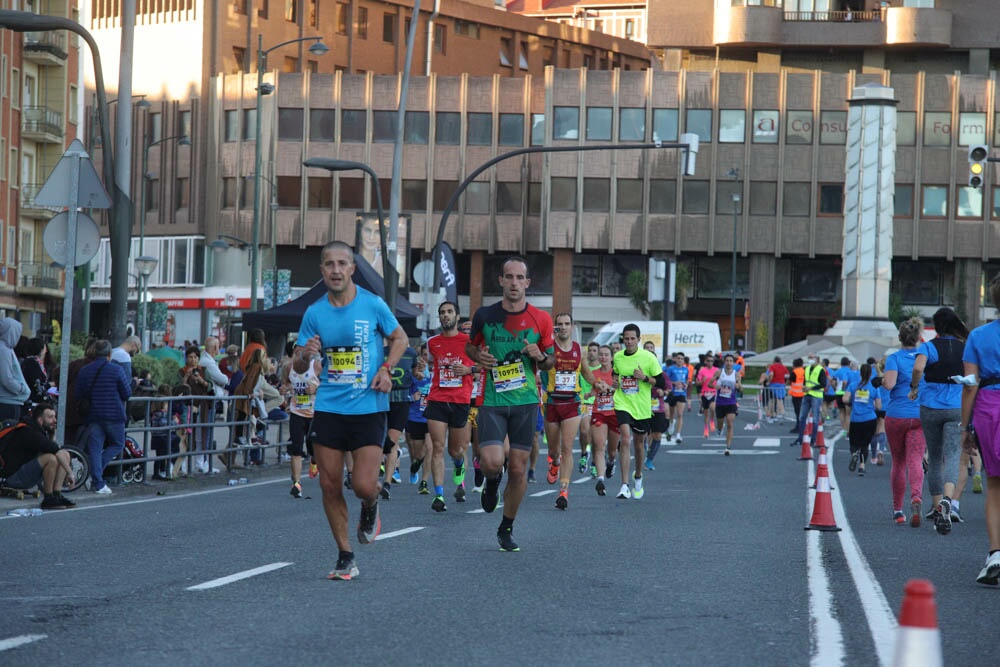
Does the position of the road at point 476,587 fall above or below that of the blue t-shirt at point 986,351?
below

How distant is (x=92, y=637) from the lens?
742 centimetres

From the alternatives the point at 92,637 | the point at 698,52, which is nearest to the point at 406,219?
the point at 92,637

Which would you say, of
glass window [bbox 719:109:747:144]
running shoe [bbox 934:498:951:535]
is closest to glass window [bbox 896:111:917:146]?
glass window [bbox 719:109:747:144]

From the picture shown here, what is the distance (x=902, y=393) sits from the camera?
15.8 m

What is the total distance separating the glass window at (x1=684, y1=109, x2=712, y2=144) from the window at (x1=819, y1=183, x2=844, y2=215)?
5.88 meters

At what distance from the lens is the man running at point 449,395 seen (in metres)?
17.3

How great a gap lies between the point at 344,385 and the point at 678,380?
26.9 m

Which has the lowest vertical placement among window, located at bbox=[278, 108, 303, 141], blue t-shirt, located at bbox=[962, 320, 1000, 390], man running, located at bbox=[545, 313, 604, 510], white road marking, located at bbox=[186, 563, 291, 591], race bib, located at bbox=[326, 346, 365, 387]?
white road marking, located at bbox=[186, 563, 291, 591]

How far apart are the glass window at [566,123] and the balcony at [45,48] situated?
27628 mm

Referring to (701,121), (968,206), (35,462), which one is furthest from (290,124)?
(35,462)

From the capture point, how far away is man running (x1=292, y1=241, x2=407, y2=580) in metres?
9.68

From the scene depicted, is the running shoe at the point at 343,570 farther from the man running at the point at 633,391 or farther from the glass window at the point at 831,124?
the glass window at the point at 831,124

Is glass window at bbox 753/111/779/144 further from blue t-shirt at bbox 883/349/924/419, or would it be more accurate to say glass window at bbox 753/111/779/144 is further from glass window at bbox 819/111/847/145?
blue t-shirt at bbox 883/349/924/419

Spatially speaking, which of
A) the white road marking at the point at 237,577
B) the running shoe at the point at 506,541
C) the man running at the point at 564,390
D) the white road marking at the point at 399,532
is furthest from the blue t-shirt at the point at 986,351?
the man running at the point at 564,390
